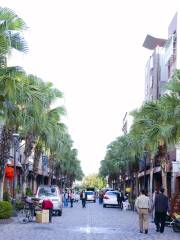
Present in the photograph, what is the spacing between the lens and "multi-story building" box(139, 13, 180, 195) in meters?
51.0

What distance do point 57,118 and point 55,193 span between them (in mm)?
9173

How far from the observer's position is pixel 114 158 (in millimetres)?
80688

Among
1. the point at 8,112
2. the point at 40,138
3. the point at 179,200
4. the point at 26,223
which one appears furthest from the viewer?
the point at 40,138

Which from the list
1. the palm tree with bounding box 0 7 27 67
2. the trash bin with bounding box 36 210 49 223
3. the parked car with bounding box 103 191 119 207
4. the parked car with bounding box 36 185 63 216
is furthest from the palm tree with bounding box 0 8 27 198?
the parked car with bounding box 103 191 119 207

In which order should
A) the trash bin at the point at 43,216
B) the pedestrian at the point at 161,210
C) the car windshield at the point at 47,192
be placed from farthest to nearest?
1. the car windshield at the point at 47,192
2. the trash bin at the point at 43,216
3. the pedestrian at the point at 161,210

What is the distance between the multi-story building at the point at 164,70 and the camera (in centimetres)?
5100

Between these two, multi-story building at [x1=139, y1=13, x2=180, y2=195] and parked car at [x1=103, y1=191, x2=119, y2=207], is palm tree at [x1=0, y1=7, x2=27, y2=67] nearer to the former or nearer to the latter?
multi-story building at [x1=139, y1=13, x2=180, y2=195]

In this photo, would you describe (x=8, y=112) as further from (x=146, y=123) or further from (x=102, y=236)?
(x=146, y=123)

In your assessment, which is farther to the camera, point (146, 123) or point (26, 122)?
point (146, 123)

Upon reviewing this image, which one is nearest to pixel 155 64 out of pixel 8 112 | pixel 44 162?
pixel 44 162

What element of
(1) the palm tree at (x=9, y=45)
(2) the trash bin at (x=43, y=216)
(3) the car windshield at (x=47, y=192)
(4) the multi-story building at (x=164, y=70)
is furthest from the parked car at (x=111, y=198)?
(1) the palm tree at (x=9, y=45)

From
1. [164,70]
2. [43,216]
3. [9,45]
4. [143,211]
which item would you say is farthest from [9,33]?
[164,70]

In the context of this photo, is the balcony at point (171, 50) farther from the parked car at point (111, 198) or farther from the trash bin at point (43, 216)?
the trash bin at point (43, 216)

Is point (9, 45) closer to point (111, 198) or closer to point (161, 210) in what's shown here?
point (161, 210)
